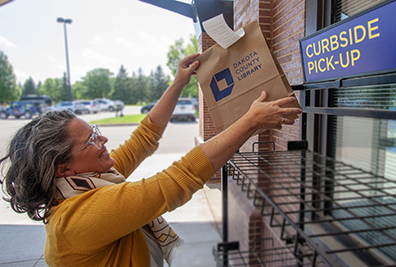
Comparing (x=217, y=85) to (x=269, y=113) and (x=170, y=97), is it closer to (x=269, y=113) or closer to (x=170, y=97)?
(x=269, y=113)

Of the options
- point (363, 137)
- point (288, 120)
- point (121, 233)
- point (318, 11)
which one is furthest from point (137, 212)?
point (318, 11)

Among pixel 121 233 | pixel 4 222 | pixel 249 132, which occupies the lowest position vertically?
pixel 4 222

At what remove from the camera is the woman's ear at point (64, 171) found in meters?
1.06

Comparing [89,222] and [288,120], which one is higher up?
[288,120]

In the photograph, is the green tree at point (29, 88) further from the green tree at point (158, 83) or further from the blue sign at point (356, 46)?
the blue sign at point (356, 46)

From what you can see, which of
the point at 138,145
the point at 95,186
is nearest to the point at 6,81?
the point at 138,145

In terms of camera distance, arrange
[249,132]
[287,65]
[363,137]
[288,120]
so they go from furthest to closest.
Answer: [287,65]
[363,137]
[288,120]
[249,132]

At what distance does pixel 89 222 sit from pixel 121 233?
12 centimetres

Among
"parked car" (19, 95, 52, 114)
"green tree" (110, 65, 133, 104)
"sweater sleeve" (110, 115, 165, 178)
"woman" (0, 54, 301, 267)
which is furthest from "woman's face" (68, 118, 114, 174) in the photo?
"green tree" (110, 65, 133, 104)

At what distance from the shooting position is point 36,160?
3.29 ft

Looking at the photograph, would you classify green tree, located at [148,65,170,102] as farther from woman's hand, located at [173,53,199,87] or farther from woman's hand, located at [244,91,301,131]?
woman's hand, located at [244,91,301,131]

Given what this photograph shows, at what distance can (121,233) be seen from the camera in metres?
0.93

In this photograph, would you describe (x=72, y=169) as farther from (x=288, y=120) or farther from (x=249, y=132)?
(x=288, y=120)

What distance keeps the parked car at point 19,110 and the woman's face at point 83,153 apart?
2333cm
